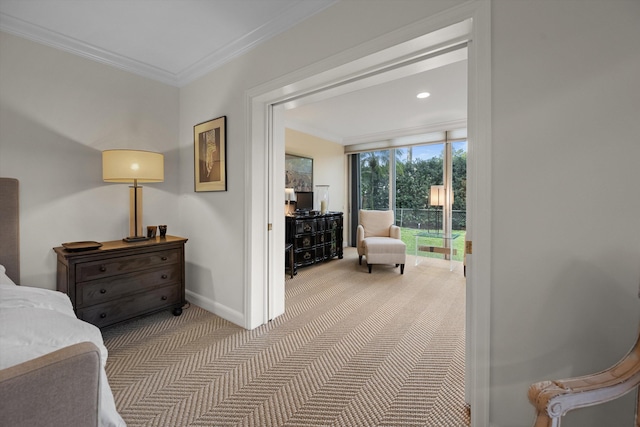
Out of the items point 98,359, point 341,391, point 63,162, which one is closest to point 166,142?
point 63,162

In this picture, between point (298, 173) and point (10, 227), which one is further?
point (298, 173)

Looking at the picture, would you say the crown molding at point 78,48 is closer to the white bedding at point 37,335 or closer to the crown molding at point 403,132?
the white bedding at point 37,335

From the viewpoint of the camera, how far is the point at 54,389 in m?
0.73

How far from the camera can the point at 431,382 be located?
1.79 meters

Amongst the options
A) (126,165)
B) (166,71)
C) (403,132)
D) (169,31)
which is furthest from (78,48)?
(403,132)

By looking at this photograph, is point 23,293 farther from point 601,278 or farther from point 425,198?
point 425,198

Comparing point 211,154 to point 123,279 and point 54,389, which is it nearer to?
point 123,279

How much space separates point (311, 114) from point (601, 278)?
4228 millimetres

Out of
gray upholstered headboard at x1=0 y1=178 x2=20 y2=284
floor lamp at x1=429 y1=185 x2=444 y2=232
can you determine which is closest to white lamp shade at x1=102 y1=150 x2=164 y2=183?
gray upholstered headboard at x1=0 y1=178 x2=20 y2=284

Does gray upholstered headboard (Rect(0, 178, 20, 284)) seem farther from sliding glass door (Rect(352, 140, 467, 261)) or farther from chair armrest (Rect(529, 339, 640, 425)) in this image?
sliding glass door (Rect(352, 140, 467, 261))

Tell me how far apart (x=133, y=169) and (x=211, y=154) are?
2.24ft

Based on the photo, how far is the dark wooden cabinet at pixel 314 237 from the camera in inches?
171

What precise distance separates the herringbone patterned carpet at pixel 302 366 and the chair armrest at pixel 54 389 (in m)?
0.88

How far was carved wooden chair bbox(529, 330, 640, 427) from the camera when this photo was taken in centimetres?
74
